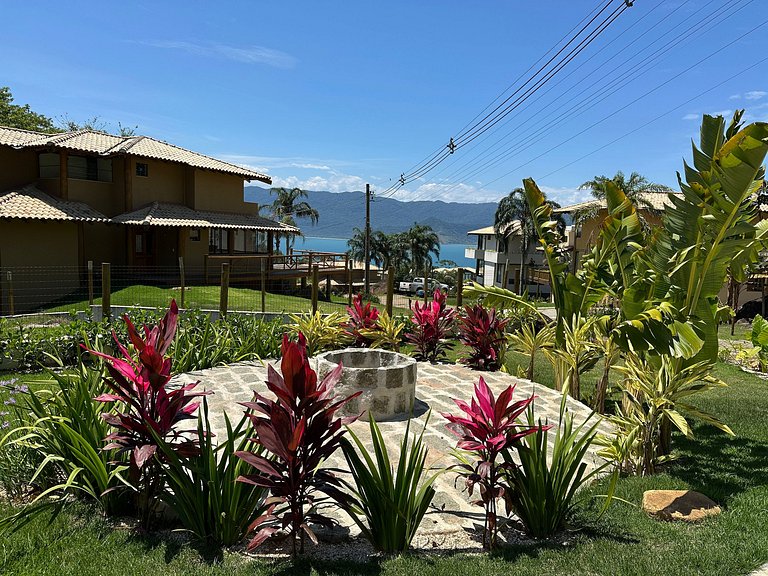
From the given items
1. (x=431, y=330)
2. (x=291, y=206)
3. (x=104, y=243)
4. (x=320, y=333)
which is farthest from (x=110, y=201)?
(x=291, y=206)

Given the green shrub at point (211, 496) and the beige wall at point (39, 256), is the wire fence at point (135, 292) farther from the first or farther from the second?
the green shrub at point (211, 496)

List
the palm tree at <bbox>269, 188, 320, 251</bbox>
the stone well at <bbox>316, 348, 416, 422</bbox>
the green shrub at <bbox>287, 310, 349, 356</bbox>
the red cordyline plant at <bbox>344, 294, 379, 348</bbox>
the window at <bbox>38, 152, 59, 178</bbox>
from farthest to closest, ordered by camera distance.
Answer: the palm tree at <bbox>269, 188, 320, 251</bbox>
the window at <bbox>38, 152, 59, 178</bbox>
the red cordyline plant at <bbox>344, 294, 379, 348</bbox>
the green shrub at <bbox>287, 310, 349, 356</bbox>
the stone well at <bbox>316, 348, 416, 422</bbox>

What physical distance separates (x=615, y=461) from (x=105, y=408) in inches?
183

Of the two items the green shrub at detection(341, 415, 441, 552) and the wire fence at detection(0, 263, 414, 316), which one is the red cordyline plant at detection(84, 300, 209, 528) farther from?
the wire fence at detection(0, 263, 414, 316)

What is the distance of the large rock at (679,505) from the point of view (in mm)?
4270

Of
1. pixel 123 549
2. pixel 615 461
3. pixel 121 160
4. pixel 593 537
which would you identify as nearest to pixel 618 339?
pixel 615 461

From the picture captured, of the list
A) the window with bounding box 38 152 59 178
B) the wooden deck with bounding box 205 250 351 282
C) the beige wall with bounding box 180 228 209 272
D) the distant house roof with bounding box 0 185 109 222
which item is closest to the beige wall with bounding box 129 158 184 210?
the beige wall with bounding box 180 228 209 272

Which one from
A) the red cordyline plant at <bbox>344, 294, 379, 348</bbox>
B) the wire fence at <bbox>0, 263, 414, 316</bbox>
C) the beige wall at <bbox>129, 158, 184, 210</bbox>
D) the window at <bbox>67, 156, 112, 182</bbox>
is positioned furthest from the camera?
the beige wall at <bbox>129, 158, 184, 210</bbox>

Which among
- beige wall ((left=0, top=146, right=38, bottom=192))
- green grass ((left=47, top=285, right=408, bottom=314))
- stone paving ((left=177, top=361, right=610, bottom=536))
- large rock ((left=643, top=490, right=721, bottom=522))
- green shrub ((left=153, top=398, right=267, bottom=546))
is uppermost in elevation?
beige wall ((left=0, top=146, right=38, bottom=192))

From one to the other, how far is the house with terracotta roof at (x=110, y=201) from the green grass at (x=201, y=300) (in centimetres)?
274

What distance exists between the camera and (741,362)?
12.4m

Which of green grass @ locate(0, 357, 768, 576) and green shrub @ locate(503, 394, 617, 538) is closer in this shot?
green grass @ locate(0, 357, 768, 576)

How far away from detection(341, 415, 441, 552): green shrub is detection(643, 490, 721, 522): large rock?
192cm

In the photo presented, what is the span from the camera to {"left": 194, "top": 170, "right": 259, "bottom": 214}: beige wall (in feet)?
94.8
